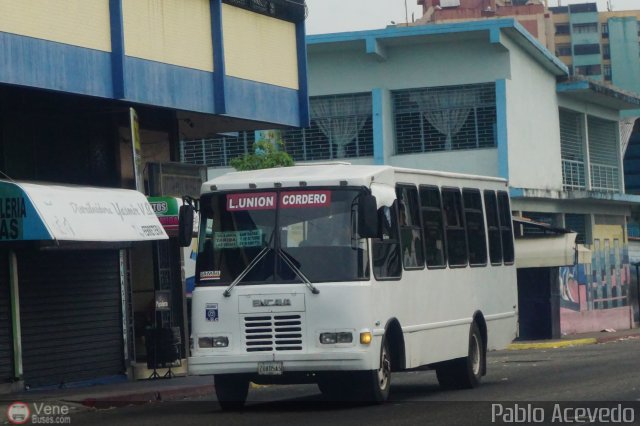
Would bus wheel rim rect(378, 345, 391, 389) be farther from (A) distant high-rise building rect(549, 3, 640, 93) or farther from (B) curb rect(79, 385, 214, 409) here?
(A) distant high-rise building rect(549, 3, 640, 93)

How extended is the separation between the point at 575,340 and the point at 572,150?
1040 cm

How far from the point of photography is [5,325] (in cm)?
2084

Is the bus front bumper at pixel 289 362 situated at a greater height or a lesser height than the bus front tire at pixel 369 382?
greater

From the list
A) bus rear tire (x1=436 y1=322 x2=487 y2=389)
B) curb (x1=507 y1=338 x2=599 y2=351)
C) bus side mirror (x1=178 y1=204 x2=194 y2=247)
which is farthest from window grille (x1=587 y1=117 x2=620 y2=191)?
bus side mirror (x1=178 y1=204 x2=194 y2=247)

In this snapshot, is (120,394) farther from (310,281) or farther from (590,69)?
(590,69)

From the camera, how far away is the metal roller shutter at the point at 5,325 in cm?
2070

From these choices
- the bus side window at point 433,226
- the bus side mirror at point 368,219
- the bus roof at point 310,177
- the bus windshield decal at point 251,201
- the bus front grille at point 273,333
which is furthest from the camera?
the bus side window at point 433,226

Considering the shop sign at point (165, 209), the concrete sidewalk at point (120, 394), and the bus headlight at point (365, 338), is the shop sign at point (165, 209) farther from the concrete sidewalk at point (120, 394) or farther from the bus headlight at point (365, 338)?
the bus headlight at point (365, 338)

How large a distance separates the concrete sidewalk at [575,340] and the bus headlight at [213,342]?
65.8ft

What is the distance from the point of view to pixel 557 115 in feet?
145

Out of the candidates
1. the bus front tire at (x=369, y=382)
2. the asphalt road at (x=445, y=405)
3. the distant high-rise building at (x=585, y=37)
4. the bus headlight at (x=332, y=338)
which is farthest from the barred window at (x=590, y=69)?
the bus headlight at (x=332, y=338)

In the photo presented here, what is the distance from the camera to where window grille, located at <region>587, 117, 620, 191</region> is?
48.3 m

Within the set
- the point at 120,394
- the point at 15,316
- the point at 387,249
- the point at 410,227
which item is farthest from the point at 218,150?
the point at 387,249

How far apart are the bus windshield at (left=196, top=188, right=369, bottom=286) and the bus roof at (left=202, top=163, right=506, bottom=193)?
100mm
